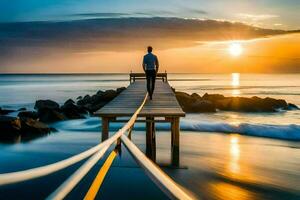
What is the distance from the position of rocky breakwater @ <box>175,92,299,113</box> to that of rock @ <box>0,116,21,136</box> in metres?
15.0

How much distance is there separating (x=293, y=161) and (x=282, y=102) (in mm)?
23528

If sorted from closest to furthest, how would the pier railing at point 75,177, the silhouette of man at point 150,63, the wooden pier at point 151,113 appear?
the pier railing at point 75,177 → the wooden pier at point 151,113 → the silhouette of man at point 150,63

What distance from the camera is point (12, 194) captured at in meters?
9.59

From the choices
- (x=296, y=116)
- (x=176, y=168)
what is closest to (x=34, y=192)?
(x=176, y=168)

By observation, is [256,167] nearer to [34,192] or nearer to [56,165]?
[34,192]

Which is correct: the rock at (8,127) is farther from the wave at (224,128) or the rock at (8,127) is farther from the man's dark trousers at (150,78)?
the man's dark trousers at (150,78)

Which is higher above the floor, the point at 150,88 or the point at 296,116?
the point at 150,88

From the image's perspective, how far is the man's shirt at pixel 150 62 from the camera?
13395 millimetres

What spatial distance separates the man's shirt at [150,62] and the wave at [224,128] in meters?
8.41

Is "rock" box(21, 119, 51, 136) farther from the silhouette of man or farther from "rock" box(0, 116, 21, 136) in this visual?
the silhouette of man

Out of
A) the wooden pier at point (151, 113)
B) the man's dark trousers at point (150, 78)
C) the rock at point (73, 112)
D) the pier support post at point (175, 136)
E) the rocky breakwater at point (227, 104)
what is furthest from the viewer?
the rocky breakwater at point (227, 104)

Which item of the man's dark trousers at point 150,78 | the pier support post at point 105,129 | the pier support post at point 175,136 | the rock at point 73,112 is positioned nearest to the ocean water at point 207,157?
the pier support post at point 175,136

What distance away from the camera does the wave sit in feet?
66.9

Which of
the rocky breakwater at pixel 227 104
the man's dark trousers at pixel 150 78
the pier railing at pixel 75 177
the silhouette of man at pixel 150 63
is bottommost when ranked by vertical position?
the rocky breakwater at pixel 227 104
